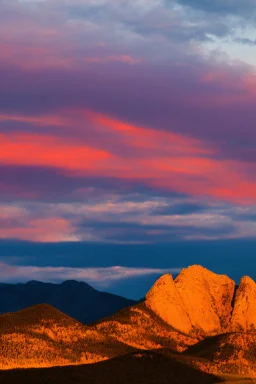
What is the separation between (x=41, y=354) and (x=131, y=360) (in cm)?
2606

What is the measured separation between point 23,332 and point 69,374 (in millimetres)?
48957

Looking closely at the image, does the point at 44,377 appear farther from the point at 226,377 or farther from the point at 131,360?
the point at 226,377

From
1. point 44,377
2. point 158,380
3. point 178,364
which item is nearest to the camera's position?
point 44,377

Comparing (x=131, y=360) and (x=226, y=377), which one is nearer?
(x=131, y=360)

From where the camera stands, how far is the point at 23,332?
198 metres

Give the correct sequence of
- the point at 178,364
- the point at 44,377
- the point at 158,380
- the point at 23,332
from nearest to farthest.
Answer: the point at 44,377, the point at 158,380, the point at 178,364, the point at 23,332

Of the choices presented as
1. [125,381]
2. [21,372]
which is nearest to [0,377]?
[21,372]

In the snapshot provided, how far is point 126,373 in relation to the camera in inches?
6344

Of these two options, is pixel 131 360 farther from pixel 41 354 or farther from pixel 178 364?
pixel 41 354

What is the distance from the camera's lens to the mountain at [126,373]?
148012 mm

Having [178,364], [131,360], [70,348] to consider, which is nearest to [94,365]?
[131,360]

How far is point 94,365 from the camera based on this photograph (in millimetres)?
167500

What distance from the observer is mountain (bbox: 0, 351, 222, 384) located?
486ft

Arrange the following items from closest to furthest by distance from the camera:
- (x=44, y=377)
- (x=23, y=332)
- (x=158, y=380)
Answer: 1. (x=44, y=377)
2. (x=158, y=380)
3. (x=23, y=332)
